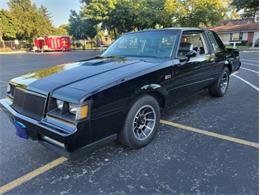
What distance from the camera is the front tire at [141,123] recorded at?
277cm

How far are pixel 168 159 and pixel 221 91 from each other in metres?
3.29

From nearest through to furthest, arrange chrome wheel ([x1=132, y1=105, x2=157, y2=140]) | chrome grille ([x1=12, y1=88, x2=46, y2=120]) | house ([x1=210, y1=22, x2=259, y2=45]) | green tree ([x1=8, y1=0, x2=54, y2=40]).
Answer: chrome grille ([x1=12, y1=88, x2=46, y2=120]) < chrome wheel ([x1=132, y1=105, x2=157, y2=140]) < house ([x1=210, y1=22, x2=259, y2=45]) < green tree ([x1=8, y1=0, x2=54, y2=40])

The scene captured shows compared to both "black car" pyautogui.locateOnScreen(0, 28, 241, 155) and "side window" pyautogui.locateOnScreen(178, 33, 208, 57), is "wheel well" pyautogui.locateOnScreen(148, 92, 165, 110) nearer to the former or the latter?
"black car" pyautogui.locateOnScreen(0, 28, 241, 155)

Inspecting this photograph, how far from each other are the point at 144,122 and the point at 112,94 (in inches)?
33.4

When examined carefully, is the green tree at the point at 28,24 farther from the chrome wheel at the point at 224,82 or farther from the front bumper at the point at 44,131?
the front bumper at the point at 44,131

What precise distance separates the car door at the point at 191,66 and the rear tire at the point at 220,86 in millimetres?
492

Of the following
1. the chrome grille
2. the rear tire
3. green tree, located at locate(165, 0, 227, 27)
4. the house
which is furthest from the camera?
the house

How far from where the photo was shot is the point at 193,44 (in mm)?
4141

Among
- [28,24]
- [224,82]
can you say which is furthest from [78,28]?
[224,82]

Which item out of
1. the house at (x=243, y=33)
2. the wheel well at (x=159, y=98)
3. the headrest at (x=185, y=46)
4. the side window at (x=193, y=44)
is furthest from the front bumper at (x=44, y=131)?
the house at (x=243, y=33)

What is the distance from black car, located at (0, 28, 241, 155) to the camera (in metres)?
2.27

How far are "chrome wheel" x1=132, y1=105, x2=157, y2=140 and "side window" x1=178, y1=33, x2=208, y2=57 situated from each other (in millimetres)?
1191

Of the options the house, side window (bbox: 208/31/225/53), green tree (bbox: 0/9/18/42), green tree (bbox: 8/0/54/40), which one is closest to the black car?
side window (bbox: 208/31/225/53)

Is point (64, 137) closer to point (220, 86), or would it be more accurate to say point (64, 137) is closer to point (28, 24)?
point (220, 86)
